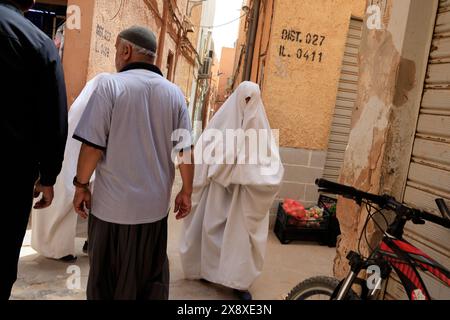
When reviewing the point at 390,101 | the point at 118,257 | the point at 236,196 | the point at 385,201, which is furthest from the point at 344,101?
the point at 118,257

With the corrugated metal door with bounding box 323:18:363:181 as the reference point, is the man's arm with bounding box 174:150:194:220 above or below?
below

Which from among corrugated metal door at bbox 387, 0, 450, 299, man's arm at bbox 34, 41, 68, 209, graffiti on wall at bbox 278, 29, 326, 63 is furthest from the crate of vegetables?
man's arm at bbox 34, 41, 68, 209

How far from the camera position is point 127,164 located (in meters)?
2.37

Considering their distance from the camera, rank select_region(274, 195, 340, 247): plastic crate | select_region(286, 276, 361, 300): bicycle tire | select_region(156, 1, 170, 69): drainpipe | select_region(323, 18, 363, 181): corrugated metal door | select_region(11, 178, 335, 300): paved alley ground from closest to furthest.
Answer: select_region(286, 276, 361, 300): bicycle tire < select_region(11, 178, 335, 300): paved alley ground < select_region(274, 195, 340, 247): plastic crate < select_region(323, 18, 363, 181): corrugated metal door < select_region(156, 1, 170, 69): drainpipe

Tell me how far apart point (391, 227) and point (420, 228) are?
80 centimetres

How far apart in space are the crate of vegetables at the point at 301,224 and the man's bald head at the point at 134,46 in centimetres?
368

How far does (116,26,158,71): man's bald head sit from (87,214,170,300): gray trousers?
3.23 ft

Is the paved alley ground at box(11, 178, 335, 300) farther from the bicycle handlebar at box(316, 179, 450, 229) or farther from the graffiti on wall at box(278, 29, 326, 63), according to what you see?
the graffiti on wall at box(278, 29, 326, 63)

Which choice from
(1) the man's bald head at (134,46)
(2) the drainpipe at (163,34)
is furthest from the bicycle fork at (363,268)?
(2) the drainpipe at (163,34)

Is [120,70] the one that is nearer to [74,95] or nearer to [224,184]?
[224,184]

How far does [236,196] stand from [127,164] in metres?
1.43

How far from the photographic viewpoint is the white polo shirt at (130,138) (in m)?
2.30

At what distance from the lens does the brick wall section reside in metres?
6.16

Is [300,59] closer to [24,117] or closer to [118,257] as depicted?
[118,257]
